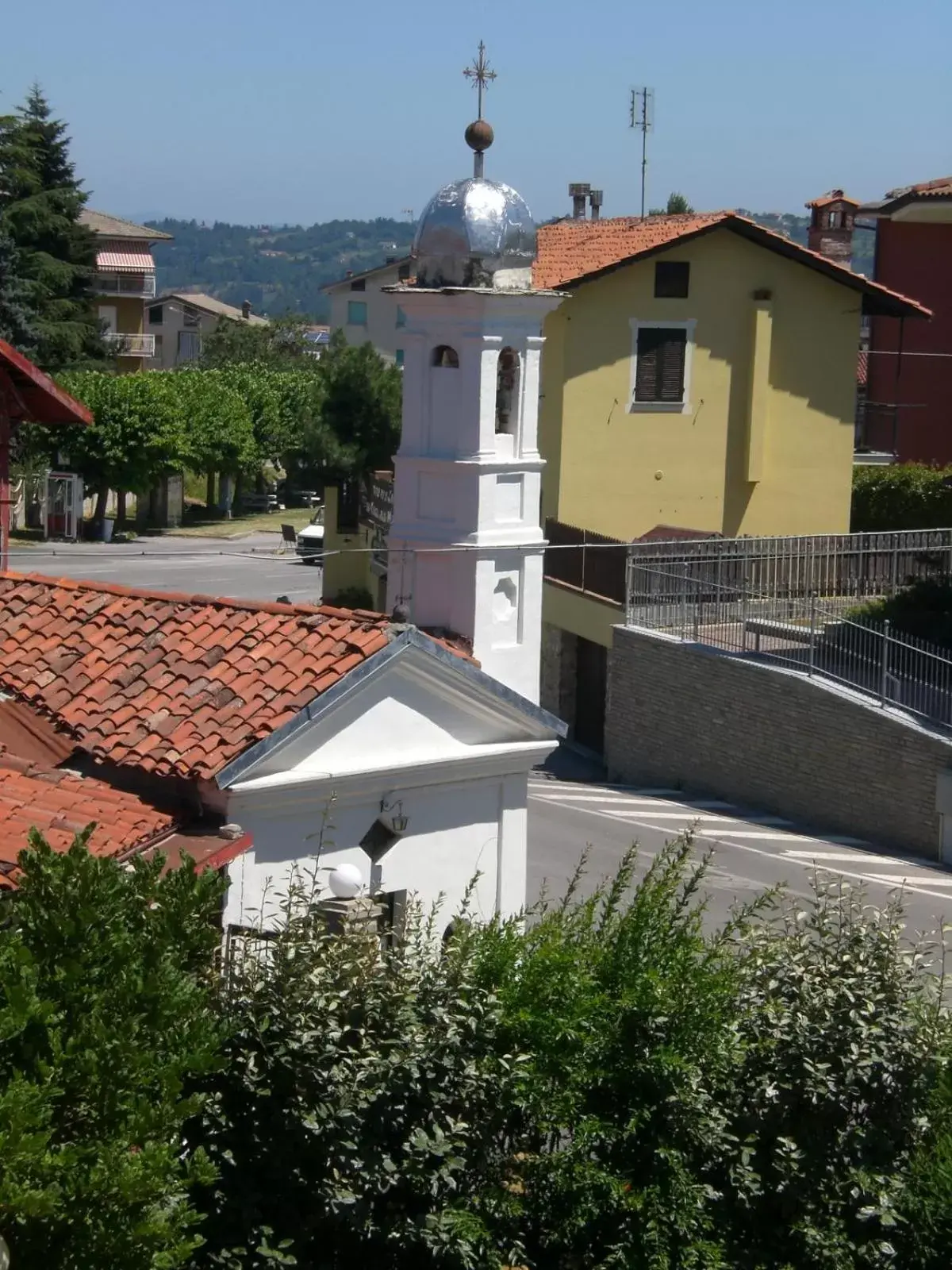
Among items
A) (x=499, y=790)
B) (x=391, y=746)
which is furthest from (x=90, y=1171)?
(x=499, y=790)

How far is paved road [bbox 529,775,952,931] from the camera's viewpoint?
19.2m

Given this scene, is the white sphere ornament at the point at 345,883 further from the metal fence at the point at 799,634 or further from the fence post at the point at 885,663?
the fence post at the point at 885,663

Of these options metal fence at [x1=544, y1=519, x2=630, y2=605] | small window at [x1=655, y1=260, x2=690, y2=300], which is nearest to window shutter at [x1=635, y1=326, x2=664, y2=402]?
small window at [x1=655, y1=260, x2=690, y2=300]

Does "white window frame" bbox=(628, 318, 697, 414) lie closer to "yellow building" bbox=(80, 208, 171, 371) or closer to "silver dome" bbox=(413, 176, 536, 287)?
"silver dome" bbox=(413, 176, 536, 287)

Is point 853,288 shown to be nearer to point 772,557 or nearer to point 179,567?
point 772,557

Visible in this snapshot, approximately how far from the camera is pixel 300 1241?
7.90 meters

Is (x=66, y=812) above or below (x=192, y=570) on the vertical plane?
above

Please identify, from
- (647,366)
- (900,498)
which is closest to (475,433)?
(647,366)

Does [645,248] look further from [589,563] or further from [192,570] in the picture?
[192,570]

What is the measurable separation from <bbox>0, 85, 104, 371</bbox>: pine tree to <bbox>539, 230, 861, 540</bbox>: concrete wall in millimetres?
29234

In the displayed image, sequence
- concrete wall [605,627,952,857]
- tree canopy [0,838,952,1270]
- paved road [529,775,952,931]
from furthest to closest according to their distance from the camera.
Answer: concrete wall [605,627,952,857] < paved road [529,775,952,931] < tree canopy [0,838,952,1270]

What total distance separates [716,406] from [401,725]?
23.1 metres

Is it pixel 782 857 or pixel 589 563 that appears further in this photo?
pixel 589 563

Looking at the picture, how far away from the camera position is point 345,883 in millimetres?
9625
